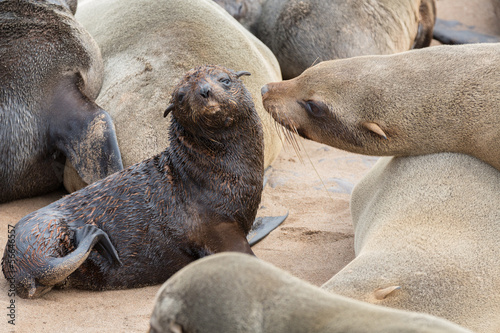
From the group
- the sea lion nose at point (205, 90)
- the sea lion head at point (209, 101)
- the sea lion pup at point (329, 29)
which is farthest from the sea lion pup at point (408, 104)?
the sea lion pup at point (329, 29)

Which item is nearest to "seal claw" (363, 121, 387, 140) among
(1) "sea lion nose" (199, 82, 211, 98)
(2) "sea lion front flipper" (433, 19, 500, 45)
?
(1) "sea lion nose" (199, 82, 211, 98)

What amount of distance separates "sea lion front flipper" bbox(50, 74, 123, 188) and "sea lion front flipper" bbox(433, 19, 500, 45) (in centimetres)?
525

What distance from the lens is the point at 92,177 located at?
479cm

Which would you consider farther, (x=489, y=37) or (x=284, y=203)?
(x=489, y=37)

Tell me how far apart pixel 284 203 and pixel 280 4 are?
2933mm

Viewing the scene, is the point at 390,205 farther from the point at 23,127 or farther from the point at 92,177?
the point at 23,127

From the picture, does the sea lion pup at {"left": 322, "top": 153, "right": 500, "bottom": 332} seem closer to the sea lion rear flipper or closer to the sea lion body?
the sea lion rear flipper

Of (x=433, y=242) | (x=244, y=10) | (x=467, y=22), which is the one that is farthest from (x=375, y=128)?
(x=467, y=22)

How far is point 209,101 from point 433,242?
4.70 feet

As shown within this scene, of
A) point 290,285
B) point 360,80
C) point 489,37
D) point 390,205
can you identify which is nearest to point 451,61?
point 360,80

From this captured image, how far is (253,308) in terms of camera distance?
190 centimetres

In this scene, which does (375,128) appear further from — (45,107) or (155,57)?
(45,107)

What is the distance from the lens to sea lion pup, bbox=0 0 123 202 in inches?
192

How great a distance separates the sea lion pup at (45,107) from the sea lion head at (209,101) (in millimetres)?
1076
